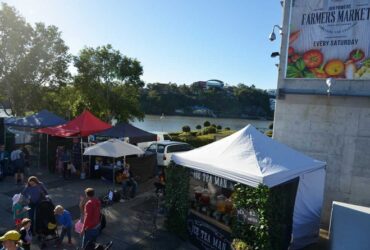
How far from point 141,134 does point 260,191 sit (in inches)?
362

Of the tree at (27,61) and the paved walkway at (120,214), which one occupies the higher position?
the tree at (27,61)

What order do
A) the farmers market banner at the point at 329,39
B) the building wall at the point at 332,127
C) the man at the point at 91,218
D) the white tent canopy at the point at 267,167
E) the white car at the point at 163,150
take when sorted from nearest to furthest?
the man at the point at 91,218, the white tent canopy at the point at 267,167, the farmers market banner at the point at 329,39, the building wall at the point at 332,127, the white car at the point at 163,150

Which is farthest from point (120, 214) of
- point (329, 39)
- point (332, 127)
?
point (329, 39)

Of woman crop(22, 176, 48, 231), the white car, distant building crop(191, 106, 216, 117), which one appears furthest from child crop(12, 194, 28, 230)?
distant building crop(191, 106, 216, 117)

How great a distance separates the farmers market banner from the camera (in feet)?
Result: 29.3

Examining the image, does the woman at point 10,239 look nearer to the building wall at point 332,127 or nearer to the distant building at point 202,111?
the building wall at point 332,127

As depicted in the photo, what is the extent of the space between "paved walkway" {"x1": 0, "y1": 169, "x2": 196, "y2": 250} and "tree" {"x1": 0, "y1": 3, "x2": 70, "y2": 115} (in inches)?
459

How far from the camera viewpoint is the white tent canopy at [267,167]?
6.61 m

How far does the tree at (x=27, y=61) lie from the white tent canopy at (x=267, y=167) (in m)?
18.6

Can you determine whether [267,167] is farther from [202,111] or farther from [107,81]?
[202,111]

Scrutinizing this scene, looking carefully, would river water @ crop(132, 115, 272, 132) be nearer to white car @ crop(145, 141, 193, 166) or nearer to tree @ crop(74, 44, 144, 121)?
tree @ crop(74, 44, 144, 121)

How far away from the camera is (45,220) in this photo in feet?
23.8

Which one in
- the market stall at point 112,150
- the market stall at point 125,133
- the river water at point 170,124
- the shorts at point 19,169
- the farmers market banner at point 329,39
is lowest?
the river water at point 170,124

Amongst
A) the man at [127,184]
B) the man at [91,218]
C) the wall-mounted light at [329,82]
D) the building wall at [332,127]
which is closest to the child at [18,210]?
the man at [91,218]
